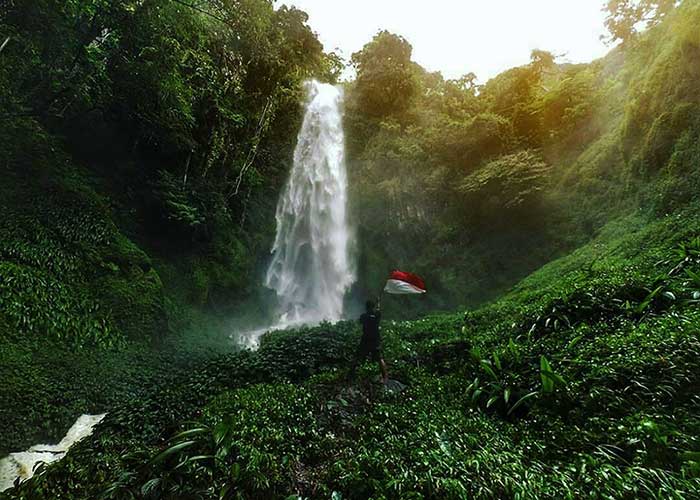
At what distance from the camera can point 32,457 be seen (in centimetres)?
441

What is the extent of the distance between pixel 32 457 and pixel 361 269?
15.0 m

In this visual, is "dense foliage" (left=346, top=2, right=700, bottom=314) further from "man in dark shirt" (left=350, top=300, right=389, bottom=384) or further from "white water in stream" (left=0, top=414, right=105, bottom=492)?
"white water in stream" (left=0, top=414, right=105, bottom=492)

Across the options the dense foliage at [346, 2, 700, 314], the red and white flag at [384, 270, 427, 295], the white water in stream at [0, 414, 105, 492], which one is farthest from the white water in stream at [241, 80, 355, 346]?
the red and white flag at [384, 270, 427, 295]

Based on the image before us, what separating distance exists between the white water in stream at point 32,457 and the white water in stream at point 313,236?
34.3ft

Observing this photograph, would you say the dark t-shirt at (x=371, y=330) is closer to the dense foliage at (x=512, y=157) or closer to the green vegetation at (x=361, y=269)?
the green vegetation at (x=361, y=269)

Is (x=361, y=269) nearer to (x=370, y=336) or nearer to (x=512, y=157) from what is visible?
(x=512, y=157)

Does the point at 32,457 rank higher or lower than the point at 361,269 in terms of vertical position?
higher

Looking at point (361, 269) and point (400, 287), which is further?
point (361, 269)

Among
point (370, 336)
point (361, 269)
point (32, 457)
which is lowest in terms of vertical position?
point (361, 269)

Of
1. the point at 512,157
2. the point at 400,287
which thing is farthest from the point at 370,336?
the point at 512,157

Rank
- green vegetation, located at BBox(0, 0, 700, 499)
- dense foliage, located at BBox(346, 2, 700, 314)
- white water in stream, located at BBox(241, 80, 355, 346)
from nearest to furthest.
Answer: green vegetation, located at BBox(0, 0, 700, 499) < dense foliage, located at BBox(346, 2, 700, 314) < white water in stream, located at BBox(241, 80, 355, 346)

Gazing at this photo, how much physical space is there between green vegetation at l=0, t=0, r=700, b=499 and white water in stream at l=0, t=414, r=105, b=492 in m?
0.32

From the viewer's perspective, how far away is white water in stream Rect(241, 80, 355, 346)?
686 inches

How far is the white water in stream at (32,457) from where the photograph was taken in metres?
4.01
